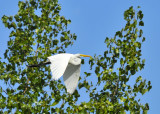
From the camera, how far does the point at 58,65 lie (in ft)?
32.1

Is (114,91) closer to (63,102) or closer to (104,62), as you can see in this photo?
(104,62)

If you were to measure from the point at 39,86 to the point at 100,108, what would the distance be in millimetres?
2929

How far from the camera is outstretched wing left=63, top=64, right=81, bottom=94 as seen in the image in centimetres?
1028

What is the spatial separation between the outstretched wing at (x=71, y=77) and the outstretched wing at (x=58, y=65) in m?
0.39

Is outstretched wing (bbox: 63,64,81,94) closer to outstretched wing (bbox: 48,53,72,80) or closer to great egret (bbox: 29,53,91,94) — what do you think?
great egret (bbox: 29,53,91,94)

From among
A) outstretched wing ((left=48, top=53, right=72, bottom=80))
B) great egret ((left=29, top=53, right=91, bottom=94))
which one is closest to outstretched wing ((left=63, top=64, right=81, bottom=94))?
great egret ((left=29, top=53, right=91, bottom=94))

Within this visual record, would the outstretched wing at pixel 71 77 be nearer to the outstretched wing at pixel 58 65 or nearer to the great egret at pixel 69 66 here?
the great egret at pixel 69 66

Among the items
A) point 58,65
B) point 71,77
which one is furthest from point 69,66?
point 58,65

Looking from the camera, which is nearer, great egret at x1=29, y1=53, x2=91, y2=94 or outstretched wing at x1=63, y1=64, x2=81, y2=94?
great egret at x1=29, y1=53, x2=91, y2=94

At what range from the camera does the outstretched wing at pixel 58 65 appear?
359 inches

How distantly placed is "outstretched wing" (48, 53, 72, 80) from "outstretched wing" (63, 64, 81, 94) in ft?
1.27

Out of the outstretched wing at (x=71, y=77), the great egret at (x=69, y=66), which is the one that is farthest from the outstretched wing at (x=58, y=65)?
the outstretched wing at (x=71, y=77)

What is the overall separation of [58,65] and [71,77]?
971 millimetres

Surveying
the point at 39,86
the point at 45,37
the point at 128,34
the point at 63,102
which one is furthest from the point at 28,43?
the point at 128,34
